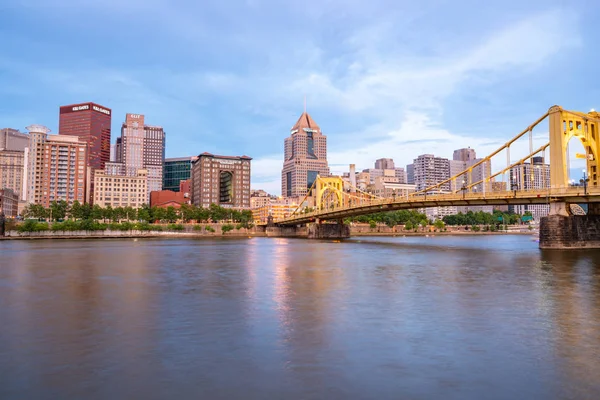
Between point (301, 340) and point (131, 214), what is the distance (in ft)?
486

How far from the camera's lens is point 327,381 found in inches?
439

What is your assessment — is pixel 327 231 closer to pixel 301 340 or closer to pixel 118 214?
pixel 118 214

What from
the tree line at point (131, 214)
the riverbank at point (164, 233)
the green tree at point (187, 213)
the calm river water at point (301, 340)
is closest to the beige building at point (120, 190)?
the tree line at point (131, 214)

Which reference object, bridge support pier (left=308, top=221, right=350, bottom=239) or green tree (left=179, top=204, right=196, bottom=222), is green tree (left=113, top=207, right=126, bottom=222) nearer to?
green tree (left=179, top=204, right=196, bottom=222)

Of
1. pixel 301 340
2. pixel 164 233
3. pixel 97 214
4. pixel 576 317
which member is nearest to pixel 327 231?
pixel 164 233

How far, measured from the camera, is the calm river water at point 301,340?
10.9 metres

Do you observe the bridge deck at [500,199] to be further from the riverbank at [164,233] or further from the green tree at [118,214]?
the green tree at [118,214]

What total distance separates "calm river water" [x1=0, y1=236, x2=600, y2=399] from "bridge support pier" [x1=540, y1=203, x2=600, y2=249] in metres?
27.1

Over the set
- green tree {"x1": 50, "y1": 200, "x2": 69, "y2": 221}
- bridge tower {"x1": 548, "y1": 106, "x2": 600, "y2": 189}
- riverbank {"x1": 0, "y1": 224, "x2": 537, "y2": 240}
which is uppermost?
bridge tower {"x1": 548, "y1": 106, "x2": 600, "y2": 189}

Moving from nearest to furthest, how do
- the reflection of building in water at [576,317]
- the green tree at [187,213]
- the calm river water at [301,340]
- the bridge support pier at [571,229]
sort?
1. the calm river water at [301,340]
2. the reflection of building in water at [576,317]
3. the bridge support pier at [571,229]
4. the green tree at [187,213]

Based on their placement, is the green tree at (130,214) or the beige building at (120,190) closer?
the green tree at (130,214)

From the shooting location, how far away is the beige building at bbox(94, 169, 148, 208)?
19075cm

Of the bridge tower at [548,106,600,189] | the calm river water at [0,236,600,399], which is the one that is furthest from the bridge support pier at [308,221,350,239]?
the calm river water at [0,236,600,399]

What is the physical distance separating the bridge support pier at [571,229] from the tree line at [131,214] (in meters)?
112
